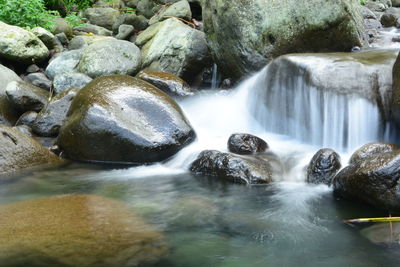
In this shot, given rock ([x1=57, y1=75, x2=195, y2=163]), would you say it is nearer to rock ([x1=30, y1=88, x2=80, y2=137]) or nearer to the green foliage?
rock ([x1=30, y1=88, x2=80, y2=137])

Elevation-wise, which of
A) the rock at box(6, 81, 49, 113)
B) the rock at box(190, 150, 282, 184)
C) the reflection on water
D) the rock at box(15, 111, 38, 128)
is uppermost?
the rock at box(6, 81, 49, 113)

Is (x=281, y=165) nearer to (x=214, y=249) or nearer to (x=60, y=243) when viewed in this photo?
(x=214, y=249)

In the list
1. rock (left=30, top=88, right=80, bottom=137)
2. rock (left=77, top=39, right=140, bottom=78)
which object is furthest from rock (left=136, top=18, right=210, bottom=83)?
rock (left=30, top=88, right=80, bottom=137)

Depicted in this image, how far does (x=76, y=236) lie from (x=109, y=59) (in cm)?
655

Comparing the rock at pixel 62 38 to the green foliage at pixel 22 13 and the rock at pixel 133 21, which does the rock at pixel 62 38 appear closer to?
the green foliage at pixel 22 13

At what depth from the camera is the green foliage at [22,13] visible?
37.2 feet

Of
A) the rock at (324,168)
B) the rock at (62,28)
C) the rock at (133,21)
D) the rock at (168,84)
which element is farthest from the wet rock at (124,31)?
the rock at (324,168)

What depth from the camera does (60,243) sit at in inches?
145

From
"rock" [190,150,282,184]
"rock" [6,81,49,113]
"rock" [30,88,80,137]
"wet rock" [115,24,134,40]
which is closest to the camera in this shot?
"rock" [190,150,282,184]

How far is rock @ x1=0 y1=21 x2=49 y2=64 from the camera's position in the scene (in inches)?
384

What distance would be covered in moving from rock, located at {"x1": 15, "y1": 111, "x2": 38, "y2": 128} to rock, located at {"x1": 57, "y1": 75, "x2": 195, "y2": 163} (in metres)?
1.48

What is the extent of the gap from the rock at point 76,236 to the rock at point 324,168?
7.24 feet

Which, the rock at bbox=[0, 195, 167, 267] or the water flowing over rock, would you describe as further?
the water flowing over rock

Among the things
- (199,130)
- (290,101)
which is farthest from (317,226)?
(199,130)
